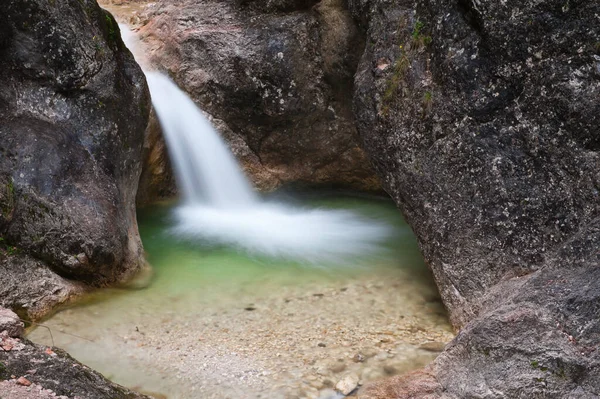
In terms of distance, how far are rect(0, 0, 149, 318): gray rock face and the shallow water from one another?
372 millimetres

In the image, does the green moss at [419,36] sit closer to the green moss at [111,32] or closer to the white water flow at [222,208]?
the white water flow at [222,208]

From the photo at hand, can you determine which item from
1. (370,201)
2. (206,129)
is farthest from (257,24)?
(370,201)

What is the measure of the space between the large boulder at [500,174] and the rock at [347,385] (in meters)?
0.16

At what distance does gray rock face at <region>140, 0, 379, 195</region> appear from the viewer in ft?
24.7

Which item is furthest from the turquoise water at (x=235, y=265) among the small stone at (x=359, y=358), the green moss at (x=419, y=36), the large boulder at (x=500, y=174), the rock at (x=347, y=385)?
the green moss at (x=419, y=36)

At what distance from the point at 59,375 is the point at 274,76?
16.6ft

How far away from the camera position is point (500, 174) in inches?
173

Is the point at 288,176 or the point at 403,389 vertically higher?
the point at 288,176

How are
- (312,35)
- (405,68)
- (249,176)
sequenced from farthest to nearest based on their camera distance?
(249,176) < (312,35) < (405,68)

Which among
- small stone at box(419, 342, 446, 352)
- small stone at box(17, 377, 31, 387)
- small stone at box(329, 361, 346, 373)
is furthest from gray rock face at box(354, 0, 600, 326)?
small stone at box(17, 377, 31, 387)

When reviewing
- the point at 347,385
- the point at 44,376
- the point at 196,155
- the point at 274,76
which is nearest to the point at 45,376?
the point at 44,376

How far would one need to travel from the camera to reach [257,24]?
7727mm

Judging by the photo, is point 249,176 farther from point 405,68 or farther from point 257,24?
point 405,68

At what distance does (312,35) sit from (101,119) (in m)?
3.13
